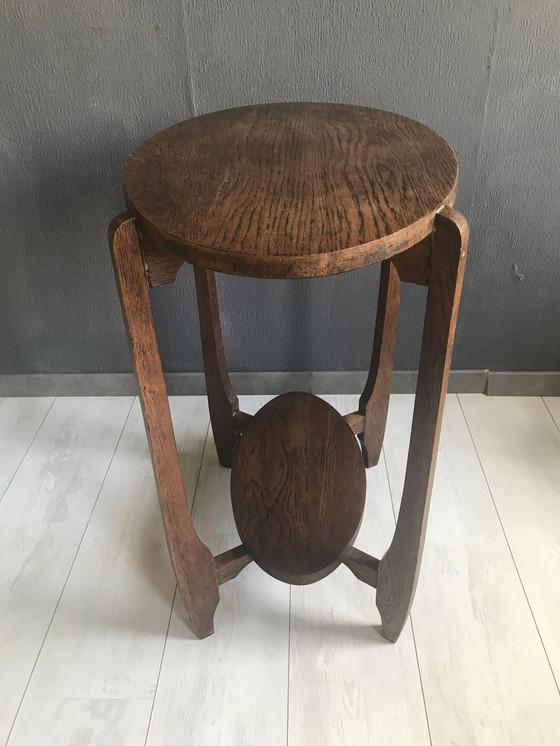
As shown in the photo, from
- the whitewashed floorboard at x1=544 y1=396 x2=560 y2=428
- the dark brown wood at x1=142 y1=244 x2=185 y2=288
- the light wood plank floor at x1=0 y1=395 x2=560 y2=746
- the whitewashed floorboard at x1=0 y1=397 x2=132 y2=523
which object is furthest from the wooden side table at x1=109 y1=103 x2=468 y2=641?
the whitewashed floorboard at x1=544 y1=396 x2=560 y2=428

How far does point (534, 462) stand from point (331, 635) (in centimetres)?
67

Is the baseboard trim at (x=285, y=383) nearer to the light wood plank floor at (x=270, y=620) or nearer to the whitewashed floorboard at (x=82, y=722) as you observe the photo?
the light wood plank floor at (x=270, y=620)

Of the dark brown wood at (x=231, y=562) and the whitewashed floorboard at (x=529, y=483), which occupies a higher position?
the dark brown wood at (x=231, y=562)

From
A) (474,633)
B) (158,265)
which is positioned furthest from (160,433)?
(474,633)

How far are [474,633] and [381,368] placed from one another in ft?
1.79

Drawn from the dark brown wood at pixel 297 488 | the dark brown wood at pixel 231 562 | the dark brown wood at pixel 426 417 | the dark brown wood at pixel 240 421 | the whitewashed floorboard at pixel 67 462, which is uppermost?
the dark brown wood at pixel 426 417

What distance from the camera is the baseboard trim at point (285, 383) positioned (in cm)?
171

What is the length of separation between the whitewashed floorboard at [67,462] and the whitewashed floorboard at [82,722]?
1.40 ft

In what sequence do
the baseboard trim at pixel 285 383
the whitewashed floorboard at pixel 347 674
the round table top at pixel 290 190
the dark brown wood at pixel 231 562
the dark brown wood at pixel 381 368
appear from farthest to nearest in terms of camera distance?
the baseboard trim at pixel 285 383
the dark brown wood at pixel 381 368
the dark brown wood at pixel 231 562
the whitewashed floorboard at pixel 347 674
the round table top at pixel 290 190

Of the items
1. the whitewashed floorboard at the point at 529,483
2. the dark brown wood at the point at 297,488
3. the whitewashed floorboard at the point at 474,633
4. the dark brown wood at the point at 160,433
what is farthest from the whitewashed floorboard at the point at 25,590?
the whitewashed floorboard at the point at 529,483

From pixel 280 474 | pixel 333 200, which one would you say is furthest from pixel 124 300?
pixel 280 474

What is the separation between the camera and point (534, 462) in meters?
1.54

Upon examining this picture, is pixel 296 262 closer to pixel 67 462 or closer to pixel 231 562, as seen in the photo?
pixel 231 562

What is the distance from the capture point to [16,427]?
170cm
